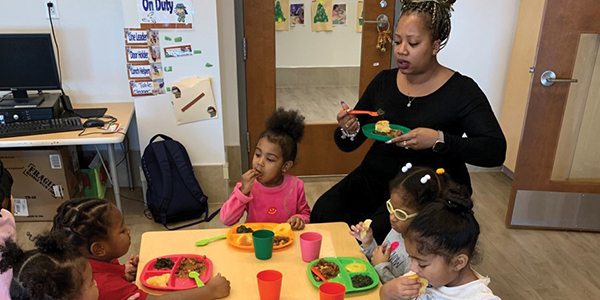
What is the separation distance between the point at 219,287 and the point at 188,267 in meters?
0.18

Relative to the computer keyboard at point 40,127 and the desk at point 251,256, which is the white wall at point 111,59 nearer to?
the computer keyboard at point 40,127

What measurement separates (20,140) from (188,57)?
1089 millimetres

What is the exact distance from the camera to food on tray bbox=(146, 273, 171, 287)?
138cm

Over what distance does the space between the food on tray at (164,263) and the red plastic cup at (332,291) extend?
492 mm

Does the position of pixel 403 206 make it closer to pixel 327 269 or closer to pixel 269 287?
pixel 327 269

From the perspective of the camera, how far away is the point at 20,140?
2.60 metres


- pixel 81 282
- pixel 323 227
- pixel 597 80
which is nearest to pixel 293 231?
pixel 323 227

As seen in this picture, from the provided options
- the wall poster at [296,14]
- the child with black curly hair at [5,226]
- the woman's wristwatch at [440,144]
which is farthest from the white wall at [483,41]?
the child with black curly hair at [5,226]

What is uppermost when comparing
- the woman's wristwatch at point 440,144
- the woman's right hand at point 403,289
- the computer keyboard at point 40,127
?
the woman's wristwatch at point 440,144

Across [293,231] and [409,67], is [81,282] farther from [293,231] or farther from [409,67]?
[409,67]

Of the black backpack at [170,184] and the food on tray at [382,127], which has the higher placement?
the food on tray at [382,127]

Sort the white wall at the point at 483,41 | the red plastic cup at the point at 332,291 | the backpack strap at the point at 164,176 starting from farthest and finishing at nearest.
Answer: the white wall at the point at 483,41, the backpack strap at the point at 164,176, the red plastic cup at the point at 332,291

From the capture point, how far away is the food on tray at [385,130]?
195 cm

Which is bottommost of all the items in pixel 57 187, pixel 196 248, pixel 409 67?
pixel 57 187
